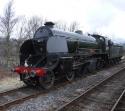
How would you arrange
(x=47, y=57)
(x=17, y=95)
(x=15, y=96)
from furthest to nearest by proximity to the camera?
(x=47, y=57)
(x=17, y=95)
(x=15, y=96)

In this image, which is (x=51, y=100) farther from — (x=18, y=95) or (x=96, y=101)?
(x=96, y=101)

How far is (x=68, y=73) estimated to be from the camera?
15562 mm

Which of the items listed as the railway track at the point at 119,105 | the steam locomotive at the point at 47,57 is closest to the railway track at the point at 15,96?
the steam locomotive at the point at 47,57

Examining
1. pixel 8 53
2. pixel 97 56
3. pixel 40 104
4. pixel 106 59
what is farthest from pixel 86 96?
pixel 8 53

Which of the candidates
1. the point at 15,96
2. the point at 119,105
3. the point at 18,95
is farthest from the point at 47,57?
the point at 119,105

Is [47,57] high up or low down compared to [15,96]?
up

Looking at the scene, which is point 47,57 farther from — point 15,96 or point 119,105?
point 119,105

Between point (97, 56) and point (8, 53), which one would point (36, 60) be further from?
point (8, 53)

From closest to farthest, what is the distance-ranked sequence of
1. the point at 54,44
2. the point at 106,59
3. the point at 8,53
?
the point at 54,44 → the point at 106,59 → the point at 8,53

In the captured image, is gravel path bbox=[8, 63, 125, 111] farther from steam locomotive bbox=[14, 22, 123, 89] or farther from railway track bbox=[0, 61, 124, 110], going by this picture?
steam locomotive bbox=[14, 22, 123, 89]

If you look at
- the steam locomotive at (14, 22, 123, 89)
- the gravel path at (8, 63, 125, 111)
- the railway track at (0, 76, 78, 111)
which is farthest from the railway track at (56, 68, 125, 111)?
the steam locomotive at (14, 22, 123, 89)

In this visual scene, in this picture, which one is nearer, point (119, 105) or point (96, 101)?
point (119, 105)

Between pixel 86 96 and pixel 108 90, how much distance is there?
222 centimetres

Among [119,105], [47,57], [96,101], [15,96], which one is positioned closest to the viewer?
[119,105]
